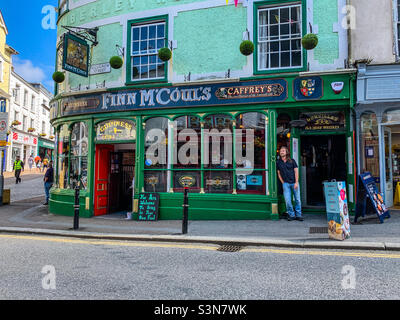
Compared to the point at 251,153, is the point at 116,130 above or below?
Answer: above

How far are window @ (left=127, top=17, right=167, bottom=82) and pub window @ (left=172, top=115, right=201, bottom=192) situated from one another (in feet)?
6.05

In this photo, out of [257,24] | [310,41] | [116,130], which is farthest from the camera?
[116,130]

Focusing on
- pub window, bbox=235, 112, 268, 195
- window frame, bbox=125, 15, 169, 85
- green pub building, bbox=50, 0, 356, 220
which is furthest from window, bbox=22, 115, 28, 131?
pub window, bbox=235, 112, 268, 195

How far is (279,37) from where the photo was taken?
9664mm

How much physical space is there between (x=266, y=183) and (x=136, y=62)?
5.86 meters

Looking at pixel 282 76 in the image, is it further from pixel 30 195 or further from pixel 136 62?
pixel 30 195

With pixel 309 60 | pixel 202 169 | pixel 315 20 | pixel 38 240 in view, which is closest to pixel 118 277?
pixel 38 240

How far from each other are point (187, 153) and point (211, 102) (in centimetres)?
174

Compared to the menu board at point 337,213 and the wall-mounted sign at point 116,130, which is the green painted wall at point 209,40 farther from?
the menu board at point 337,213

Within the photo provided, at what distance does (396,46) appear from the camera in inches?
348

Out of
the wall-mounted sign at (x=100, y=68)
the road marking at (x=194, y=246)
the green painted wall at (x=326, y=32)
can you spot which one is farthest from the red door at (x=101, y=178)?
the green painted wall at (x=326, y=32)

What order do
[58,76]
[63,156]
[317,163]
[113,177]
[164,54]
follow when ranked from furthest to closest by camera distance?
[63,156], [113,177], [58,76], [317,163], [164,54]

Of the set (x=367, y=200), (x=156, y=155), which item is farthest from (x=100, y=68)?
(x=367, y=200)

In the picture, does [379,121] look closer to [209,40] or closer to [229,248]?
[209,40]
